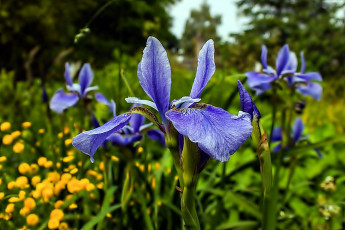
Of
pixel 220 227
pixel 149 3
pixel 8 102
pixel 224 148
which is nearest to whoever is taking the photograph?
pixel 224 148

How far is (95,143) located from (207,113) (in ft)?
0.97

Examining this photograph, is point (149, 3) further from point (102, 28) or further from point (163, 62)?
point (163, 62)

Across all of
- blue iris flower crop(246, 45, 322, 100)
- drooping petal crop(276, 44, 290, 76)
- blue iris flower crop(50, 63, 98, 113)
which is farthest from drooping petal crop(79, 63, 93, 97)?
drooping petal crop(276, 44, 290, 76)

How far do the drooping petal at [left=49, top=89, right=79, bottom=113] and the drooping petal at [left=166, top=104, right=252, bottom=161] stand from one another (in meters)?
1.23

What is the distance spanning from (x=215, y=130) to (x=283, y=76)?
3.97ft

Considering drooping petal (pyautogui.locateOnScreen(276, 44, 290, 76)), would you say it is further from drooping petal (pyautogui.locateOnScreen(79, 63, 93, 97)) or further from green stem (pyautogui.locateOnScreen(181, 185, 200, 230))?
green stem (pyautogui.locateOnScreen(181, 185, 200, 230))

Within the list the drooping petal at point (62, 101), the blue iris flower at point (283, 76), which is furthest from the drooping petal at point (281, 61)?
the drooping petal at point (62, 101)

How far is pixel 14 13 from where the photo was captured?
11469 mm

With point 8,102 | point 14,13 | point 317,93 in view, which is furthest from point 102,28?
point 317,93

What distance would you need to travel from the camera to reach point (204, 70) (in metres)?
0.84

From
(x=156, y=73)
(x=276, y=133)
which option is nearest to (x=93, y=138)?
(x=156, y=73)

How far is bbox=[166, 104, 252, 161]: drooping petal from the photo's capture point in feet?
2.17

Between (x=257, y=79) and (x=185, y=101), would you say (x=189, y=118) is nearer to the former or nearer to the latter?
(x=185, y=101)

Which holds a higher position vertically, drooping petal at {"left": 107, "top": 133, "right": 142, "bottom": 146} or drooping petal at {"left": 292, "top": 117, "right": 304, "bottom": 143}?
drooping petal at {"left": 292, "top": 117, "right": 304, "bottom": 143}
